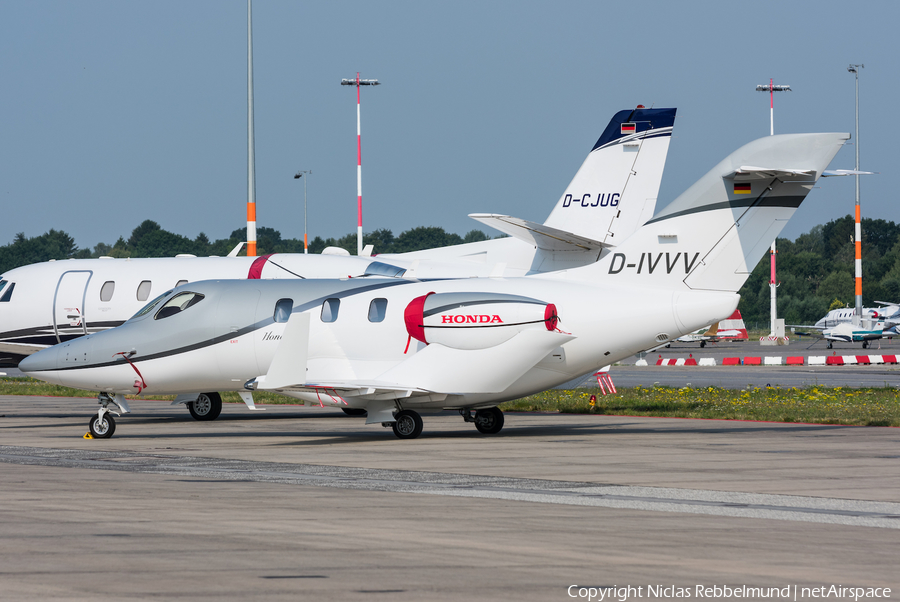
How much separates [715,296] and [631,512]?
28.6 ft

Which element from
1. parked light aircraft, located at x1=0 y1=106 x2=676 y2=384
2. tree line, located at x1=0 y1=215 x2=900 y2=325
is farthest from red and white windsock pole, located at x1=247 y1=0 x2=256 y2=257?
tree line, located at x1=0 y1=215 x2=900 y2=325

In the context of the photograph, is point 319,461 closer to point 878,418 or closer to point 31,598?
point 31,598

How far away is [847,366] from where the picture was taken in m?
45.5

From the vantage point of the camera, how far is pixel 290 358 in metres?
18.0

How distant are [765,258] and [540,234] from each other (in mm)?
105498

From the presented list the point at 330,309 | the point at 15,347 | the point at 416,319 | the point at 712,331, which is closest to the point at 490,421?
the point at 416,319

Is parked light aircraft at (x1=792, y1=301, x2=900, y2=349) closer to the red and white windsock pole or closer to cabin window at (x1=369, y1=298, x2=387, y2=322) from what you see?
the red and white windsock pole

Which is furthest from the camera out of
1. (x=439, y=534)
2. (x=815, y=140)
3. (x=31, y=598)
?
(x=815, y=140)

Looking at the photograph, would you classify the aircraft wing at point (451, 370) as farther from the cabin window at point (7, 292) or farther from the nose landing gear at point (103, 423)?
the cabin window at point (7, 292)

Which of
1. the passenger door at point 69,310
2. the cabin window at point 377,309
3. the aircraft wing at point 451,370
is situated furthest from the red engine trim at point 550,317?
the passenger door at point 69,310

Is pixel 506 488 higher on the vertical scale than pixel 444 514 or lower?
lower

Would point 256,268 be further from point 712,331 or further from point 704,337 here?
point 704,337

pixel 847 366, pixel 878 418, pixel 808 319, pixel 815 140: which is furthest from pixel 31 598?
pixel 808 319

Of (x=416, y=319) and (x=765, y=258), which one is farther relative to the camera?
(x=765, y=258)
